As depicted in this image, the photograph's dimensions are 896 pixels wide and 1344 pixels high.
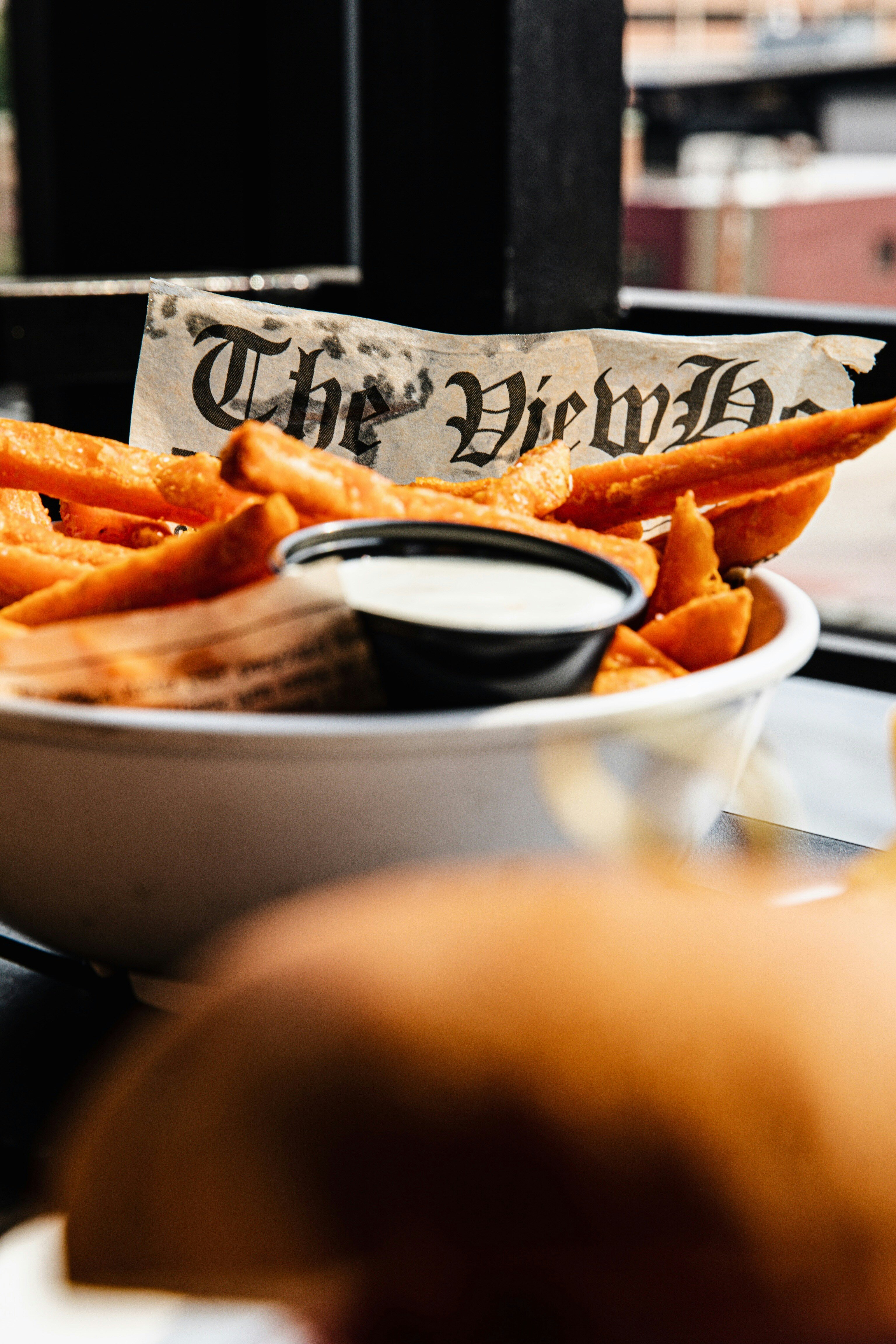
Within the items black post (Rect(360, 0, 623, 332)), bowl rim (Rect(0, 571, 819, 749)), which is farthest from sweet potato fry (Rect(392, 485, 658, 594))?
black post (Rect(360, 0, 623, 332))

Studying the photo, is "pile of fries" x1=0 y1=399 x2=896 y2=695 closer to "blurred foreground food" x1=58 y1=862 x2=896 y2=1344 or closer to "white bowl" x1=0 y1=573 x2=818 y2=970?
"white bowl" x1=0 y1=573 x2=818 y2=970

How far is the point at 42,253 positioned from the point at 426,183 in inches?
87.5

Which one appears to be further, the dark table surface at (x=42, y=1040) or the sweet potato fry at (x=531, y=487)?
the sweet potato fry at (x=531, y=487)

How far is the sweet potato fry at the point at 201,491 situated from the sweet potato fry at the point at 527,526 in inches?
3.9

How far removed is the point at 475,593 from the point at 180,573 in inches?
5.3

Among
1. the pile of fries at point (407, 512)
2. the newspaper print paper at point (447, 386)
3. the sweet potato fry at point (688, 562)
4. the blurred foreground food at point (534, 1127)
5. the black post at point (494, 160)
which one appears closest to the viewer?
the blurred foreground food at point (534, 1127)

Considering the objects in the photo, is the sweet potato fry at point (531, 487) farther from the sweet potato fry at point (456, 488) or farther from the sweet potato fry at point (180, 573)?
the sweet potato fry at point (180, 573)

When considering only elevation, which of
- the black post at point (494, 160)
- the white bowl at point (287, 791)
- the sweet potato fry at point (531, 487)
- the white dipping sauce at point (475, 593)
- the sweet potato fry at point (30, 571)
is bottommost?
the white bowl at point (287, 791)

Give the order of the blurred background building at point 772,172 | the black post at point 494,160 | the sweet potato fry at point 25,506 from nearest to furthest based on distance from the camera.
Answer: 1. the sweet potato fry at point 25,506
2. the black post at point 494,160
3. the blurred background building at point 772,172

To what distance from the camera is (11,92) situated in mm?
4789

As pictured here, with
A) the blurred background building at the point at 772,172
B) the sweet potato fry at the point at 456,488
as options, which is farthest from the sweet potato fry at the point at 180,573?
the blurred background building at the point at 772,172

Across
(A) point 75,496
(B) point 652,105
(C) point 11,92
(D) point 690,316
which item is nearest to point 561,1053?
(A) point 75,496

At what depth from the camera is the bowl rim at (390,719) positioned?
49 centimetres

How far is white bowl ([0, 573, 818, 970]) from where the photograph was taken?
19.7 inches
